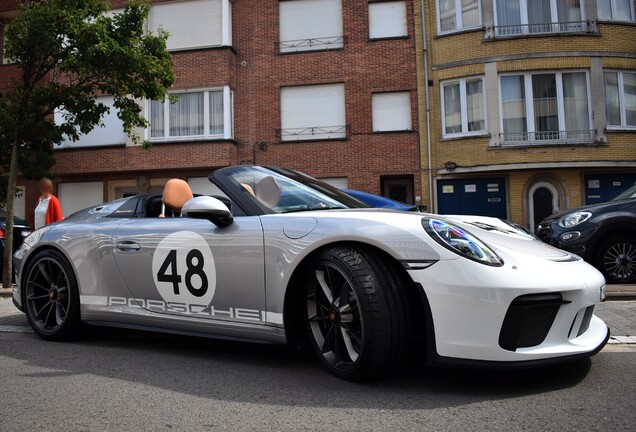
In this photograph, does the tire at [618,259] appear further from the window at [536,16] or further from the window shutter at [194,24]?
the window shutter at [194,24]

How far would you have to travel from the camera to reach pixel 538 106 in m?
15.5

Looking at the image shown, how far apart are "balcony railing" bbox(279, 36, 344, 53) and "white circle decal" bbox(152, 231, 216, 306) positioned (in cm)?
1424

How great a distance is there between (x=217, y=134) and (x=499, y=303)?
596 inches

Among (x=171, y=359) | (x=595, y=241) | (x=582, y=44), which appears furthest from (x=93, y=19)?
(x=582, y=44)

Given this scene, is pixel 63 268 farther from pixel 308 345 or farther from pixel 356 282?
pixel 356 282

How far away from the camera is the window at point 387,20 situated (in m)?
16.6

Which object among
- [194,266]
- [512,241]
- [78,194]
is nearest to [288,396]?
[194,266]

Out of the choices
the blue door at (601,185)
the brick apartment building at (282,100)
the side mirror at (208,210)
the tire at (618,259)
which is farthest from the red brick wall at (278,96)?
the side mirror at (208,210)

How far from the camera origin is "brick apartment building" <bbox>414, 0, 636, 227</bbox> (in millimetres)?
15227

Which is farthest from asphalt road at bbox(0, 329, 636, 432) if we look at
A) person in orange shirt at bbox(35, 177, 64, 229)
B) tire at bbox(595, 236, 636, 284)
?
person in orange shirt at bbox(35, 177, 64, 229)

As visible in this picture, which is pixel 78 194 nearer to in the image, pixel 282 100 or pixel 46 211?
pixel 282 100

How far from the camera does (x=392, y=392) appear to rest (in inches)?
111

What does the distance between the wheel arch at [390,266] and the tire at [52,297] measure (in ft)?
6.54

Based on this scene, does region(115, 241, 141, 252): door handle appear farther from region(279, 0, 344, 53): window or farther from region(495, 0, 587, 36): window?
region(495, 0, 587, 36): window
